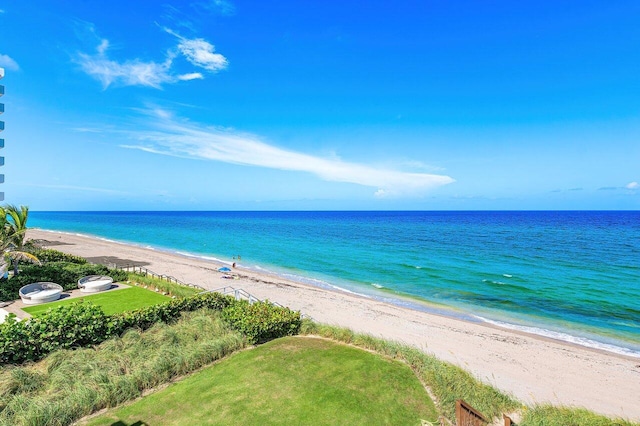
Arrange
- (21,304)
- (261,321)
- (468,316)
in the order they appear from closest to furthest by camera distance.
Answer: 1. (261,321)
2. (21,304)
3. (468,316)

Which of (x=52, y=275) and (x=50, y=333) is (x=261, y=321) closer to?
(x=50, y=333)

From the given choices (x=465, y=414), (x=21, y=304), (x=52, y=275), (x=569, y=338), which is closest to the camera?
(x=465, y=414)

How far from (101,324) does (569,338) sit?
26.9 metres

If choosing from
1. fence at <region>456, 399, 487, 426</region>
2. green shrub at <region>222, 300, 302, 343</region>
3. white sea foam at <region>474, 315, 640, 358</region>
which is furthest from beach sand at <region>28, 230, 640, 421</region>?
fence at <region>456, 399, 487, 426</region>

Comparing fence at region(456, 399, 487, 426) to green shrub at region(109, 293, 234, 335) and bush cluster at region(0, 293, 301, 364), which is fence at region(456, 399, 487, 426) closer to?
bush cluster at region(0, 293, 301, 364)

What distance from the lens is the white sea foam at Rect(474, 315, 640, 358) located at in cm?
1859

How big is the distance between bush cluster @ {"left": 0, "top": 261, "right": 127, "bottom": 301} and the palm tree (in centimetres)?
78

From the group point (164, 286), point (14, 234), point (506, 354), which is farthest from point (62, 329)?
point (506, 354)

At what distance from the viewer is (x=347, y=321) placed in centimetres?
2173

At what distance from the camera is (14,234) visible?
69.7ft

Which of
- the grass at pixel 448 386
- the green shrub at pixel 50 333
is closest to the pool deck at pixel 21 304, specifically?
the green shrub at pixel 50 333

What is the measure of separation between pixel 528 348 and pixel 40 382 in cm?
2322

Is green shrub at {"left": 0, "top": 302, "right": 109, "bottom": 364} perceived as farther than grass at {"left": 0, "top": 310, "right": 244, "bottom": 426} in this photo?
Yes

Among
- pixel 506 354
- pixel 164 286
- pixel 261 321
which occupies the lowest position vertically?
pixel 506 354
